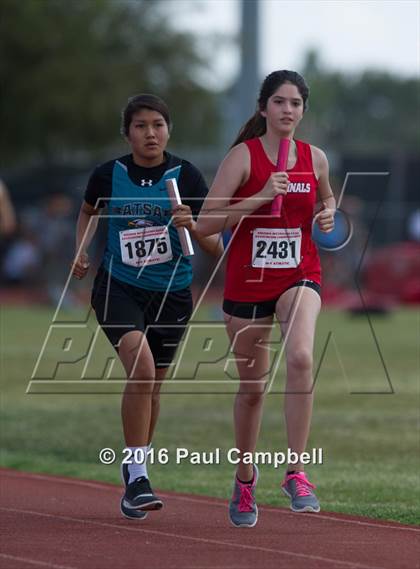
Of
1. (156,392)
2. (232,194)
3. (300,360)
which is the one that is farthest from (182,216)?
(156,392)

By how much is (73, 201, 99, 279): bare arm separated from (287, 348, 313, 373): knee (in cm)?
142

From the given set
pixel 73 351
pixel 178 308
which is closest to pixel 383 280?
pixel 73 351

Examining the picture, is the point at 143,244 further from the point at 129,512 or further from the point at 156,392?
the point at 129,512

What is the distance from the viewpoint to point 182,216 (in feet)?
26.4

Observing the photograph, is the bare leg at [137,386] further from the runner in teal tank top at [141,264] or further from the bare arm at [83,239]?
the bare arm at [83,239]

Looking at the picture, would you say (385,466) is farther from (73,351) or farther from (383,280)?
(383,280)

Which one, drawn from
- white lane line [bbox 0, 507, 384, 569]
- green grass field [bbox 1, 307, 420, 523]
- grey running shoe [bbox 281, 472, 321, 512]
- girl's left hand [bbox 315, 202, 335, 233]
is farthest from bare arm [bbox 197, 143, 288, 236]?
green grass field [bbox 1, 307, 420, 523]

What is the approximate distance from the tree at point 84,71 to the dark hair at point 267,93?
3326 cm

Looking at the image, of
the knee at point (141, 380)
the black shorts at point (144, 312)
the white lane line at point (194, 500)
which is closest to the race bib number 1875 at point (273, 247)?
Answer: the black shorts at point (144, 312)

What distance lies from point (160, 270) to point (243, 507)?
1397 millimetres

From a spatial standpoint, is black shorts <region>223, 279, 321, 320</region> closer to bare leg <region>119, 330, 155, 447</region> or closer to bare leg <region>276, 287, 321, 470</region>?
bare leg <region>276, 287, 321, 470</region>

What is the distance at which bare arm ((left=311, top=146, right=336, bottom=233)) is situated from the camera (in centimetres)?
805

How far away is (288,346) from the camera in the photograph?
789 centimetres

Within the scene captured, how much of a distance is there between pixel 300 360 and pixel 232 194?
3.06 feet
